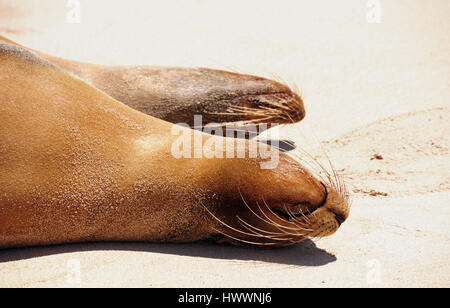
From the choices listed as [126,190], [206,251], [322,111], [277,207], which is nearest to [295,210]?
[277,207]

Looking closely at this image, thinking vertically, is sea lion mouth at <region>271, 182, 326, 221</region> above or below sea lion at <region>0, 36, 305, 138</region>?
below

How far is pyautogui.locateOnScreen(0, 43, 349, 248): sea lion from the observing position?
2.21 metres

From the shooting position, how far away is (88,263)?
2174 millimetres

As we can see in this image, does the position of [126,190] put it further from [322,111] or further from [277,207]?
[322,111]

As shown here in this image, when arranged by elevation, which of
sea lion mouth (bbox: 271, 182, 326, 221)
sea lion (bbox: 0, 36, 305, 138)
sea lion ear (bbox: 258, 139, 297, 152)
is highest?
sea lion (bbox: 0, 36, 305, 138)

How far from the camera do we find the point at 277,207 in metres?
2.25

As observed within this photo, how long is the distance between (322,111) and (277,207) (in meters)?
2.13

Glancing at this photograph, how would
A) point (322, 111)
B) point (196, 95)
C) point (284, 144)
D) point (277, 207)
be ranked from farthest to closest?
point (322, 111)
point (284, 144)
point (196, 95)
point (277, 207)

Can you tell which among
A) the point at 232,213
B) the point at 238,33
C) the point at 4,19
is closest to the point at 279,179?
the point at 232,213

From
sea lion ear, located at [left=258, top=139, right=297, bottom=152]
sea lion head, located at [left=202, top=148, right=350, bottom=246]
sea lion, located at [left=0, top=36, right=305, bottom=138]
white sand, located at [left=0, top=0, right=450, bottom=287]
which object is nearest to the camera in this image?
white sand, located at [left=0, top=0, right=450, bottom=287]

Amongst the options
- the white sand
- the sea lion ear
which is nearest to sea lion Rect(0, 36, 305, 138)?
the sea lion ear

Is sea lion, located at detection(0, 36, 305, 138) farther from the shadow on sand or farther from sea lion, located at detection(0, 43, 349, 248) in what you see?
the shadow on sand

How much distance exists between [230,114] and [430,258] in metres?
1.74

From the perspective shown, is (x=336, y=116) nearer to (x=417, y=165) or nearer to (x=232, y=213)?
(x=417, y=165)
